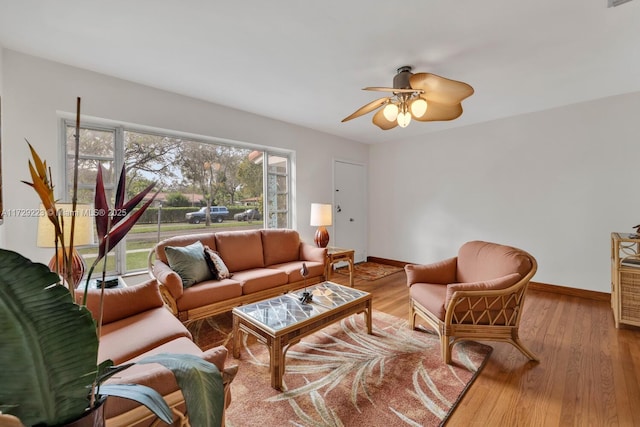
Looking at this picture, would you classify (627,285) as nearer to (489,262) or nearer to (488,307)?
(489,262)

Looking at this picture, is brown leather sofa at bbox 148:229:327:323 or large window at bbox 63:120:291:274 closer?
brown leather sofa at bbox 148:229:327:323

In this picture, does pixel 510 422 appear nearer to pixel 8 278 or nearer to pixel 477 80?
pixel 8 278

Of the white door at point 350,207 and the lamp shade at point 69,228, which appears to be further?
the white door at point 350,207

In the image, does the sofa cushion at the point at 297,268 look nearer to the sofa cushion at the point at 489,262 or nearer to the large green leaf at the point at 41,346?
the sofa cushion at the point at 489,262

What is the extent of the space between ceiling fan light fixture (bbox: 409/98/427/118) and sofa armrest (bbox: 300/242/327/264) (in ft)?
6.57

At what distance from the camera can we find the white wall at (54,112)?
2217mm

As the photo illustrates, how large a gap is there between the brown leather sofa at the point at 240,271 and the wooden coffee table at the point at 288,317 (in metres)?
0.49

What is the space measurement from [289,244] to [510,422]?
274cm

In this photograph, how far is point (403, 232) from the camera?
506 centimetres

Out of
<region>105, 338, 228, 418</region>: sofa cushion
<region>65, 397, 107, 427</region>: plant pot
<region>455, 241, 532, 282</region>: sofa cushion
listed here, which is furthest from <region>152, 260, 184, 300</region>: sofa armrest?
<region>455, 241, 532, 282</region>: sofa cushion

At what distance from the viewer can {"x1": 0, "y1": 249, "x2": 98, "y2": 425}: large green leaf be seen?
469mm

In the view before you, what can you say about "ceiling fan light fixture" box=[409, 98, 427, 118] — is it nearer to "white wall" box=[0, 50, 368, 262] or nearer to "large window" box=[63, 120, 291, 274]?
"white wall" box=[0, 50, 368, 262]

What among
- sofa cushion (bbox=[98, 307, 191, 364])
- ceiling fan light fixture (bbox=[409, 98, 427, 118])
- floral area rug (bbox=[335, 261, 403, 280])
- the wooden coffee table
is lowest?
floral area rug (bbox=[335, 261, 403, 280])

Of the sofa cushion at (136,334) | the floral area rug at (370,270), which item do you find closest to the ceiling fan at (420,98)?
the sofa cushion at (136,334)
